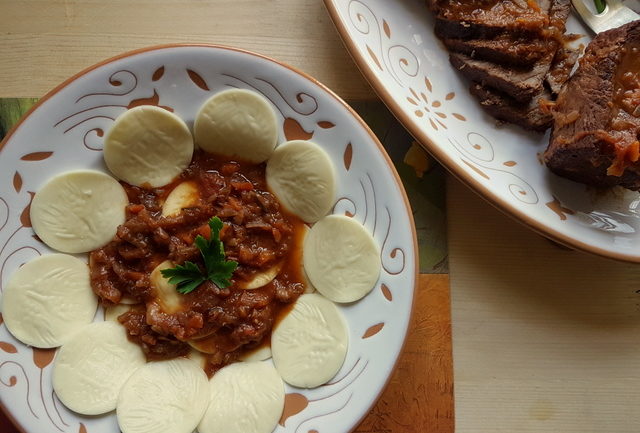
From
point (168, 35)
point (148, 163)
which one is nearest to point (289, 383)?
point (148, 163)

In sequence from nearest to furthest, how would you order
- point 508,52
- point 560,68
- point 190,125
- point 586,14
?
point 190,125
point 508,52
point 560,68
point 586,14

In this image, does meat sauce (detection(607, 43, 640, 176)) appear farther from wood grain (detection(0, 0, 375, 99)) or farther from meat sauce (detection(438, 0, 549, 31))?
wood grain (detection(0, 0, 375, 99))

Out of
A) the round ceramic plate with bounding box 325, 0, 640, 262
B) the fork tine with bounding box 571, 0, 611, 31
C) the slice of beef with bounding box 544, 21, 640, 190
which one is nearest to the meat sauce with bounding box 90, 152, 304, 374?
the round ceramic plate with bounding box 325, 0, 640, 262

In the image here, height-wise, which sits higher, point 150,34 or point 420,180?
point 150,34

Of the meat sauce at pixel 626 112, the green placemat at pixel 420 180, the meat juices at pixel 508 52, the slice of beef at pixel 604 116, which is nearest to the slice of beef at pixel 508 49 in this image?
the meat juices at pixel 508 52

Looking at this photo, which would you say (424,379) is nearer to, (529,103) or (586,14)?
(529,103)

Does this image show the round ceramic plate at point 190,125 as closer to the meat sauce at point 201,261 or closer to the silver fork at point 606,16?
the meat sauce at point 201,261

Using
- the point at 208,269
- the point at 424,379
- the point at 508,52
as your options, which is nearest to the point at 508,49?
the point at 508,52
